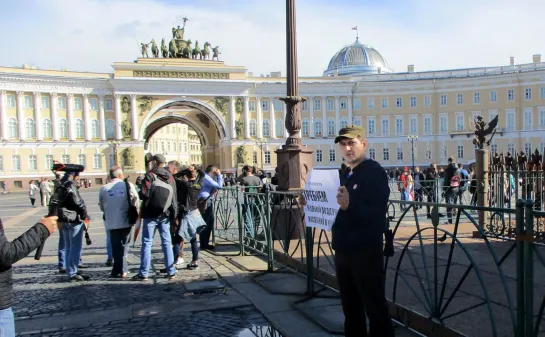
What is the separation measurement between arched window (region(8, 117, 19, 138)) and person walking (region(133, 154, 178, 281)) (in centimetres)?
5586

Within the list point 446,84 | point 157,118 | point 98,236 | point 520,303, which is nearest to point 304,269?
point 520,303

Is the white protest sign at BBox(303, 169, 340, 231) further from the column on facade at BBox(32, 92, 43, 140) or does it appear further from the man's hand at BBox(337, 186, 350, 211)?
the column on facade at BBox(32, 92, 43, 140)

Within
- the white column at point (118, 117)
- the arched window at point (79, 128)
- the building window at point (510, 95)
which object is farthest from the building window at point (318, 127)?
the arched window at point (79, 128)

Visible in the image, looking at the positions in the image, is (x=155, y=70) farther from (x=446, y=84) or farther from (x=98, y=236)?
(x=98, y=236)

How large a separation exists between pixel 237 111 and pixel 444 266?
57.9 metres

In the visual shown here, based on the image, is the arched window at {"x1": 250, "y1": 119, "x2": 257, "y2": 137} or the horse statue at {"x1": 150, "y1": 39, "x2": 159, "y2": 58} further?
the arched window at {"x1": 250, "y1": 119, "x2": 257, "y2": 137}

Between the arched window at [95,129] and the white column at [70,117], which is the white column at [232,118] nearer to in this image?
the arched window at [95,129]

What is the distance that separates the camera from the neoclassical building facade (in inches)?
2201

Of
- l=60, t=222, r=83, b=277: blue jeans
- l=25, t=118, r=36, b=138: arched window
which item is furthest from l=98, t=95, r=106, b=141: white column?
l=60, t=222, r=83, b=277: blue jeans

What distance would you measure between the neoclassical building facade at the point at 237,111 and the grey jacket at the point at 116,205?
5118 centimetres

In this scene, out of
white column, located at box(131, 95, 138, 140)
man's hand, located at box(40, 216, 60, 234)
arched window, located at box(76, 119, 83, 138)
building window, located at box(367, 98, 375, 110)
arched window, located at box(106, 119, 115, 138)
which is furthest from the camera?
building window, located at box(367, 98, 375, 110)

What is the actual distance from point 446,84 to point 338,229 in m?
67.4

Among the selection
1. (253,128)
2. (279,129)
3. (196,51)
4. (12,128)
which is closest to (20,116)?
(12,128)

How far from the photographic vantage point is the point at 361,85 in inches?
2633
